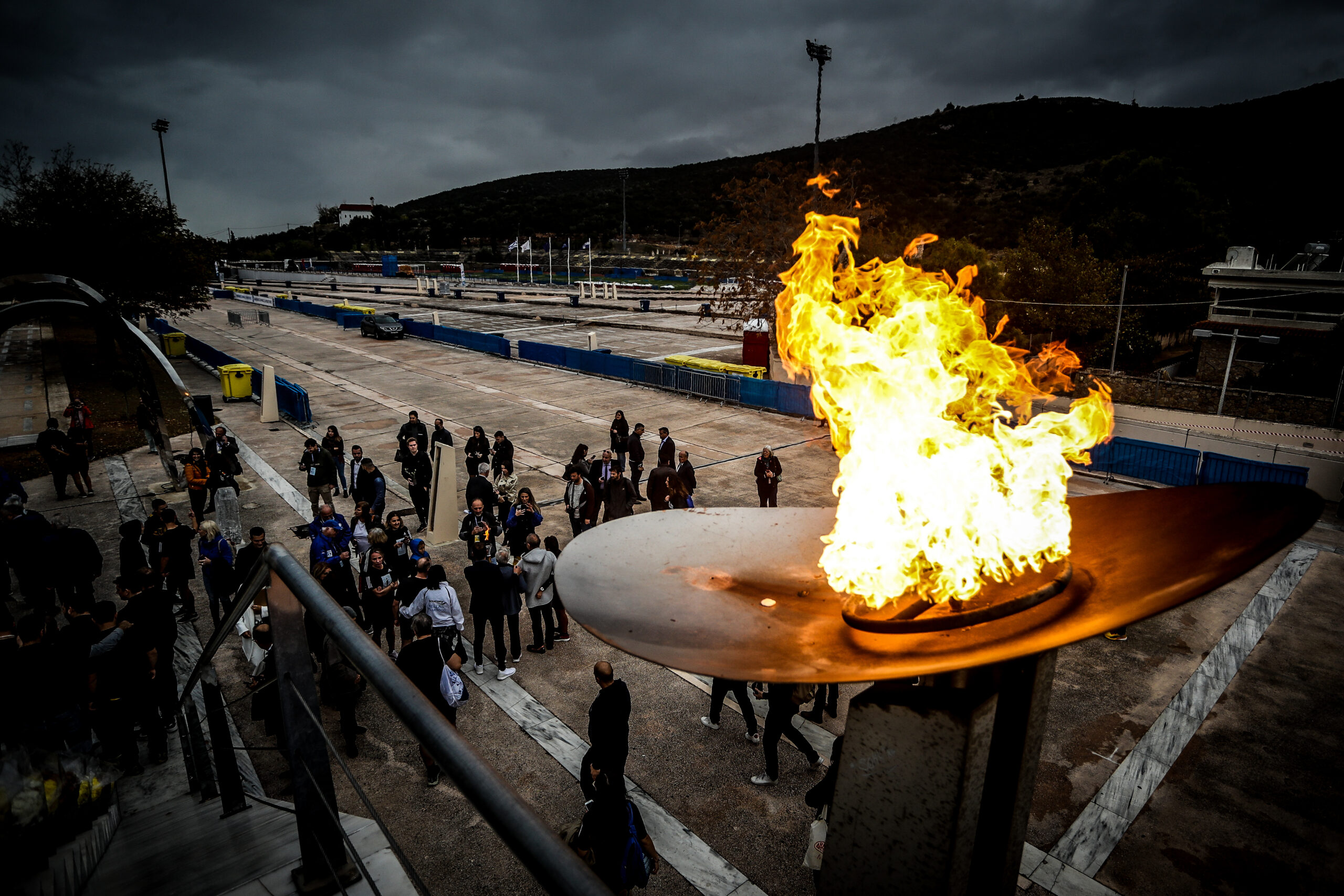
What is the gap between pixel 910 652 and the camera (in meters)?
2.85

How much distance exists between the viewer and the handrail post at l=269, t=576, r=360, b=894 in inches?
92.7

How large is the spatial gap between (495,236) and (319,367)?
9310cm

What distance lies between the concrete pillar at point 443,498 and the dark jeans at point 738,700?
675cm

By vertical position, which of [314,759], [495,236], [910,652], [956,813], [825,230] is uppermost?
[495,236]

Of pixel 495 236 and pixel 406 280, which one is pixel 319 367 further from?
pixel 495 236

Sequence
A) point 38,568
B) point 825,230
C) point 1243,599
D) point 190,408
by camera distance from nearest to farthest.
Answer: point 825,230 < point 38,568 < point 1243,599 < point 190,408

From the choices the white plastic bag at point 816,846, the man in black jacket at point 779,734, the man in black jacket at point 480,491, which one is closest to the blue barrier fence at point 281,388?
the man in black jacket at point 480,491

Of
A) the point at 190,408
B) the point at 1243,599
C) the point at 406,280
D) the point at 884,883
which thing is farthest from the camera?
the point at 406,280

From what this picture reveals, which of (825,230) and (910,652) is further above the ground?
(825,230)

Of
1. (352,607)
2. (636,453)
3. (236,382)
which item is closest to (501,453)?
(636,453)

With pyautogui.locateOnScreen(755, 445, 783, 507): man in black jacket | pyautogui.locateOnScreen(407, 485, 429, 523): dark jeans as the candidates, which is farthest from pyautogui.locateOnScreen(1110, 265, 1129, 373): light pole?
pyautogui.locateOnScreen(407, 485, 429, 523): dark jeans

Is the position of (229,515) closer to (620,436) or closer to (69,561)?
(69,561)

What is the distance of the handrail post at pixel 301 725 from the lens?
2.35m

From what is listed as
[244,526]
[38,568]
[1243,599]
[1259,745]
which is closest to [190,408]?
[244,526]
